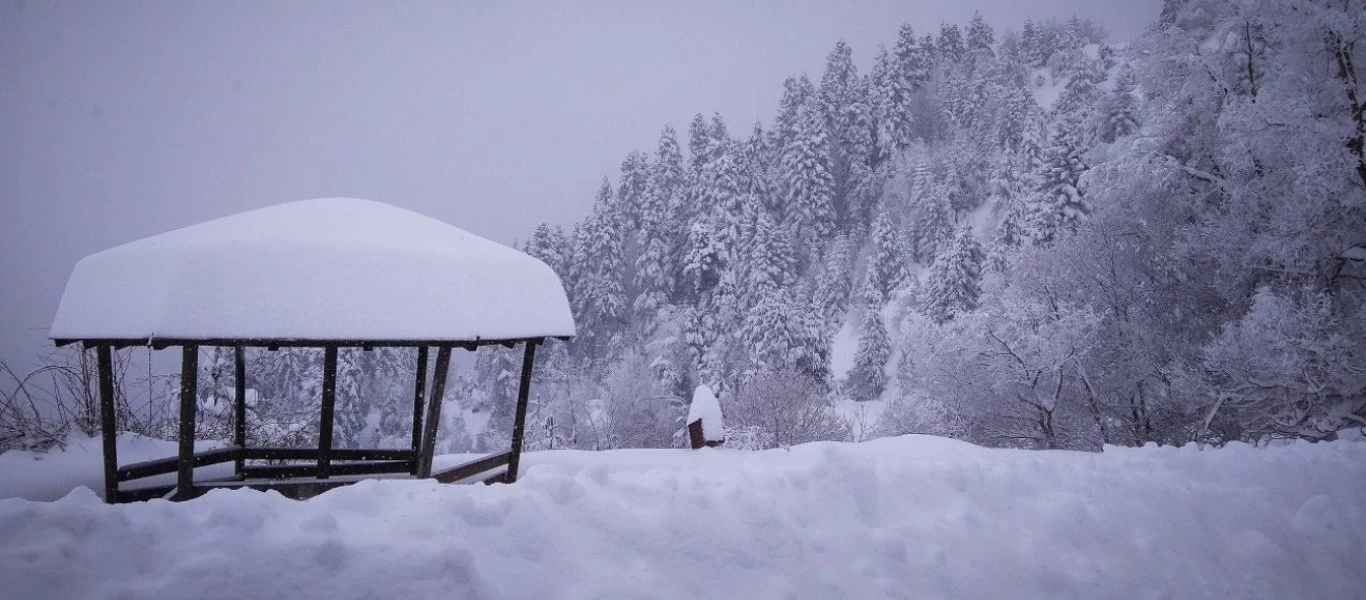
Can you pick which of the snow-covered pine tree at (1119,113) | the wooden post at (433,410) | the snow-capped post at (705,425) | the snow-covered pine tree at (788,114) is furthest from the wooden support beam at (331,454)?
the snow-covered pine tree at (788,114)

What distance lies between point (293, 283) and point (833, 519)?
4.38 m

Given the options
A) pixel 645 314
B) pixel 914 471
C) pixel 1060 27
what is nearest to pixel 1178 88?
pixel 914 471

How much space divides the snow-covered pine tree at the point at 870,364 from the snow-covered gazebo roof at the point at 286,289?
3044cm

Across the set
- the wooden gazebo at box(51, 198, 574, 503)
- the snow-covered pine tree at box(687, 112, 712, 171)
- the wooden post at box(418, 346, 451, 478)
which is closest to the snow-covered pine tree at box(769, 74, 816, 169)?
the snow-covered pine tree at box(687, 112, 712, 171)

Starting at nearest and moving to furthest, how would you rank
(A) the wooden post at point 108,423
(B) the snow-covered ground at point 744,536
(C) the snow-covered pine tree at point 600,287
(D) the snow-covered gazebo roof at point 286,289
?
(B) the snow-covered ground at point 744,536 < (D) the snow-covered gazebo roof at point 286,289 < (A) the wooden post at point 108,423 < (C) the snow-covered pine tree at point 600,287

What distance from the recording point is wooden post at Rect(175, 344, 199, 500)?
4594 millimetres

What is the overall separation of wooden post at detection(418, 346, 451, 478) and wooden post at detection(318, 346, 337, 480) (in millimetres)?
1690

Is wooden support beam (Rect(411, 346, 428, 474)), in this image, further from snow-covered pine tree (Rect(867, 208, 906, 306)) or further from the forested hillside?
snow-covered pine tree (Rect(867, 208, 906, 306))

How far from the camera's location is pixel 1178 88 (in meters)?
12.6

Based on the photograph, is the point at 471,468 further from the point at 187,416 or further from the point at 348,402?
the point at 348,402

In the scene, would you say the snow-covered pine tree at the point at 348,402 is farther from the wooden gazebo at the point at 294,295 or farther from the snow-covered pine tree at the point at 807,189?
the snow-covered pine tree at the point at 807,189

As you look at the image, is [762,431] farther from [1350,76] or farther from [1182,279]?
[1350,76]

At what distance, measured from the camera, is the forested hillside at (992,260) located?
9.88 metres

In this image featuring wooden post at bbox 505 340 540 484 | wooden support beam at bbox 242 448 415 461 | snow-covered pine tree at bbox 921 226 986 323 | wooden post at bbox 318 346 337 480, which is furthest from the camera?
snow-covered pine tree at bbox 921 226 986 323
